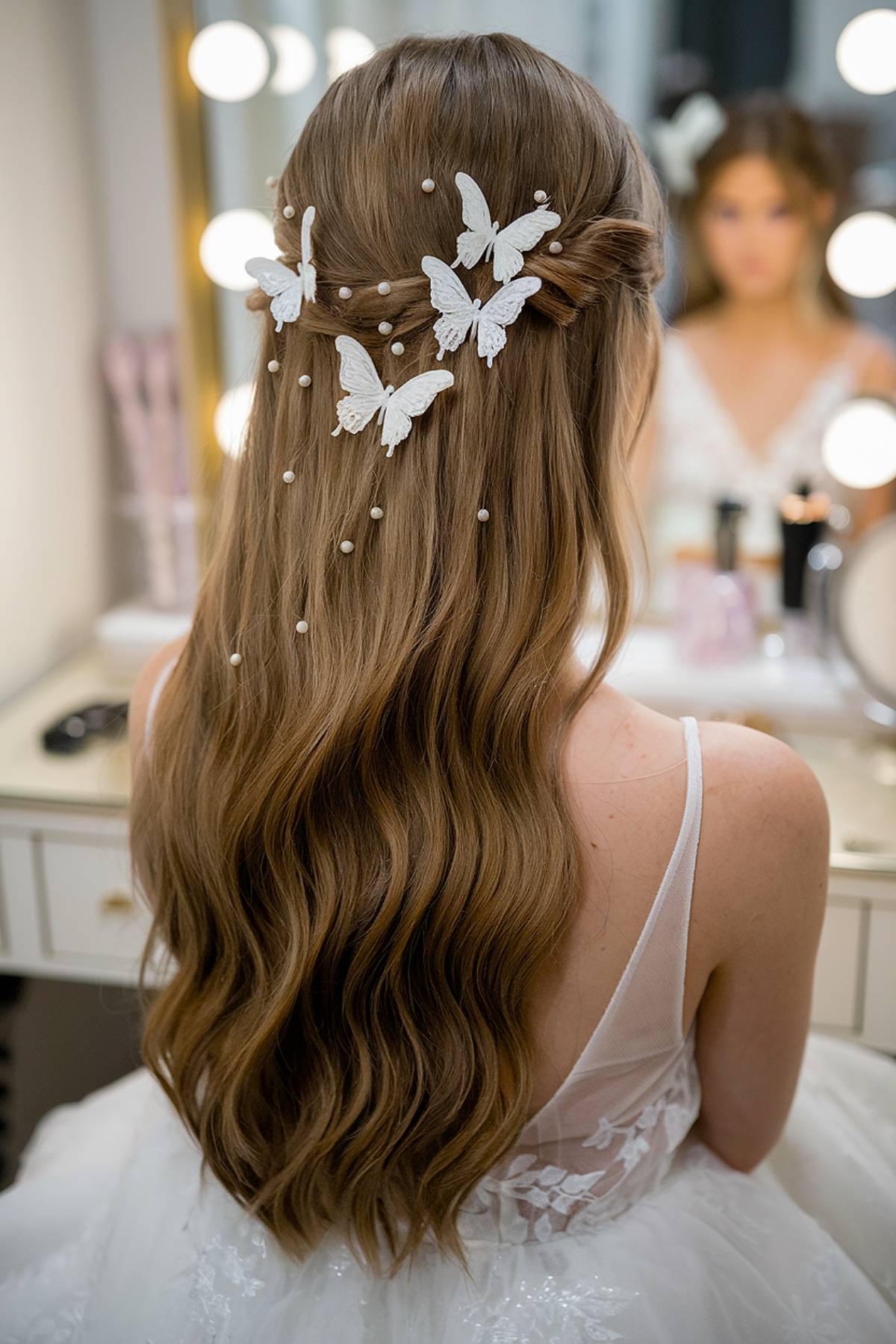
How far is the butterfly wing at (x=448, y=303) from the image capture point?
2.15ft

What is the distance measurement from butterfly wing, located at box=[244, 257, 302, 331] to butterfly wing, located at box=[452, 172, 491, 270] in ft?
0.37

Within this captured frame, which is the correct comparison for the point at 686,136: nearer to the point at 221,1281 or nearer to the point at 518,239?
the point at 518,239

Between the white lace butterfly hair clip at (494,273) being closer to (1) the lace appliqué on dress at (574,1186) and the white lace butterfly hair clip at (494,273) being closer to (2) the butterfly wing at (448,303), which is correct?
(2) the butterfly wing at (448,303)

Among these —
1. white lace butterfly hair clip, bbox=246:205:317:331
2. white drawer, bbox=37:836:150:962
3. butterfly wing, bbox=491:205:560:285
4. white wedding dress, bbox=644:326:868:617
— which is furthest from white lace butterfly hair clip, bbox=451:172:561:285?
white drawer, bbox=37:836:150:962

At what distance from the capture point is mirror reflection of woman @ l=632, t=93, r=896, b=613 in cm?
136

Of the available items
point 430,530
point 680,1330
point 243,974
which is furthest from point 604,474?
point 680,1330

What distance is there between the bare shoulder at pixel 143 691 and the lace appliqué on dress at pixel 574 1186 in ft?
1.38

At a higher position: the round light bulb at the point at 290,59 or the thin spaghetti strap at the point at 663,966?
the round light bulb at the point at 290,59

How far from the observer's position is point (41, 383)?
1.62m

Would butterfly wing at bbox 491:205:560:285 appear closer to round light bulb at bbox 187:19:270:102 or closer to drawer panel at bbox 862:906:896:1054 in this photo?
drawer panel at bbox 862:906:896:1054

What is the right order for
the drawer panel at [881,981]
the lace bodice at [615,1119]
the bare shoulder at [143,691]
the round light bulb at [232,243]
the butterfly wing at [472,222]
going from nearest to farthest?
the butterfly wing at [472,222]
the lace bodice at [615,1119]
the bare shoulder at [143,691]
the drawer panel at [881,981]
the round light bulb at [232,243]

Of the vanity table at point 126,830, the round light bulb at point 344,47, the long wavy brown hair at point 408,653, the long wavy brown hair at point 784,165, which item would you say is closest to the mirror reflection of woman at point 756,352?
the long wavy brown hair at point 784,165

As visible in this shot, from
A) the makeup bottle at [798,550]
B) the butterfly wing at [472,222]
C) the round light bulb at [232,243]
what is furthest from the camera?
the round light bulb at [232,243]

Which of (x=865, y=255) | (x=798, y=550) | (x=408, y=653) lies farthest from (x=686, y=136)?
(x=408, y=653)
